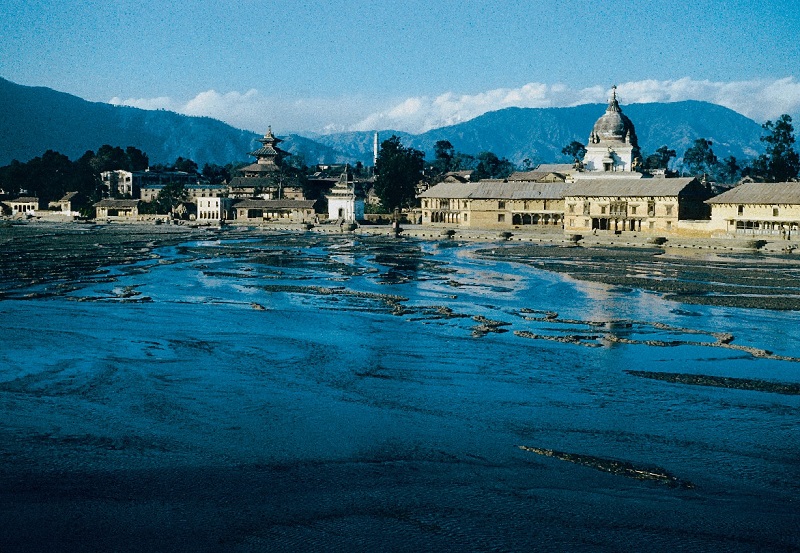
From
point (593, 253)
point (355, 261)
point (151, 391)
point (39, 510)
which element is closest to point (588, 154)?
point (593, 253)

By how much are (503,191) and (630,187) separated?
15.0m

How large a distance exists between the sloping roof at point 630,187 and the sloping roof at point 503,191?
2.56m

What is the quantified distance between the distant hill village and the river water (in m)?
39.2

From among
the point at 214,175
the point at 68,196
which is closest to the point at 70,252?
the point at 68,196

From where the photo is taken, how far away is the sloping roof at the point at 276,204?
103625 millimetres

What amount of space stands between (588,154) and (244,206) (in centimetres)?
4157

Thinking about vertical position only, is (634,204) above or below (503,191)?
below

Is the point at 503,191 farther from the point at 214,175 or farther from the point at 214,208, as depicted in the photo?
the point at 214,175

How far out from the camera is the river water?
1188 centimetres

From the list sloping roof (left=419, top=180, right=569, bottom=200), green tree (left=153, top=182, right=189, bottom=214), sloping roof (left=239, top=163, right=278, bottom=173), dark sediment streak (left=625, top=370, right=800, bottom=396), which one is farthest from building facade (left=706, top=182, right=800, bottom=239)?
sloping roof (left=239, top=163, right=278, bottom=173)

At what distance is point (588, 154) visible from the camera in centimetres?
9519

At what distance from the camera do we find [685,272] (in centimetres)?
4347

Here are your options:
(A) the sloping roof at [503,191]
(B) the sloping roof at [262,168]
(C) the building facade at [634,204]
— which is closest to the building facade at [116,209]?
(B) the sloping roof at [262,168]

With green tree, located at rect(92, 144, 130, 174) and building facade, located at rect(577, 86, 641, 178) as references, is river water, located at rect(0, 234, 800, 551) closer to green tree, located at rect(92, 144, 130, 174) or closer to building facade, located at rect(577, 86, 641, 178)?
building facade, located at rect(577, 86, 641, 178)
